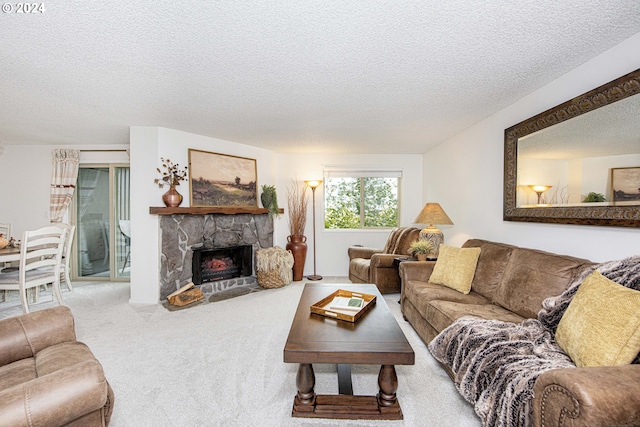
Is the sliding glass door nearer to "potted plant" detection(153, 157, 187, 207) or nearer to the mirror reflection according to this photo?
"potted plant" detection(153, 157, 187, 207)

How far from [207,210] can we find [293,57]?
273 centimetres

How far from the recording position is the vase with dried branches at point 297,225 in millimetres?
4914

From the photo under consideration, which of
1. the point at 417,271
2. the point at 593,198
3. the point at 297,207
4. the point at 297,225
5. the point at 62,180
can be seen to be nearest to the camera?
the point at 593,198

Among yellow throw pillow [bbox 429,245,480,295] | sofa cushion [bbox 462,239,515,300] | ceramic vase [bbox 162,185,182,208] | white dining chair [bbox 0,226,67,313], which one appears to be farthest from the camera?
ceramic vase [bbox 162,185,182,208]

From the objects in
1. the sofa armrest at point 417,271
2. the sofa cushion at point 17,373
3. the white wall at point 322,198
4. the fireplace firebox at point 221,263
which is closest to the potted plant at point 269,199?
the white wall at point 322,198

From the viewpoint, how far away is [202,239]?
4.14 m

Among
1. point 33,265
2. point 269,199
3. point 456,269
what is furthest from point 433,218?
point 33,265

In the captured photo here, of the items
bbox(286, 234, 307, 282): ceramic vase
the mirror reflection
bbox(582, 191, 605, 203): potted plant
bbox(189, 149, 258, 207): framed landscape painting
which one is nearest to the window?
bbox(286, 234, 307, 282): ceramic vase

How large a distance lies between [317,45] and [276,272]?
10.8 feet

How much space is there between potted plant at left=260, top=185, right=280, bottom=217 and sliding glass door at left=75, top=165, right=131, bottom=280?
2.25m

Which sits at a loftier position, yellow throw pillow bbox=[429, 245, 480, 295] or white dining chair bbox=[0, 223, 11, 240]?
white dining chair bbox=[0, 223, 11, 240]

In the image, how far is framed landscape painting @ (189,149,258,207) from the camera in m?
4.09

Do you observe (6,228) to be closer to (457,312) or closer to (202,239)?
(202,239)

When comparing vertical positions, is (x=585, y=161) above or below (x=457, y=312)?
above
